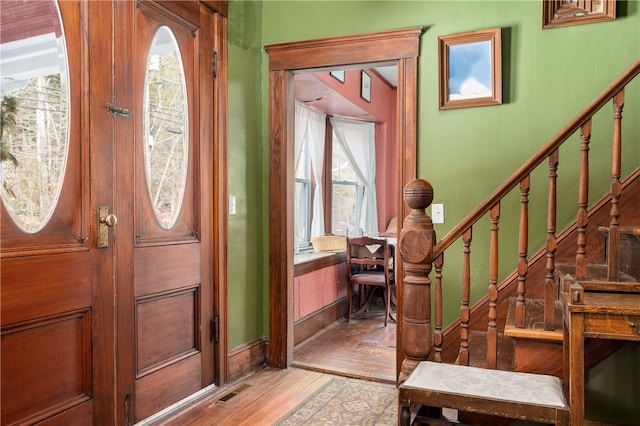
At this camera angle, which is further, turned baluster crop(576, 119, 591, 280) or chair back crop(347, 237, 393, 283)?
chair back crop(347, 237, 393, 283)

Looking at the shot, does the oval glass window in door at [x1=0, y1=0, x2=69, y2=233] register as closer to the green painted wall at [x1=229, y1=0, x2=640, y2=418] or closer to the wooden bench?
the green painted wall at [x1=229, y1=0, x2=640, y2=418]

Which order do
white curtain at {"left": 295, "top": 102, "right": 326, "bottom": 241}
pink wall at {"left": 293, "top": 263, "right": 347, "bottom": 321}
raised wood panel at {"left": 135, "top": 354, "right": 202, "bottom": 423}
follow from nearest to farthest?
1. raised wood panel at {"left": 135, "top": 354, "right": 202, "bottom": 423}
2. pink wall at {"left": 293, "top": 263, "right": 347, "bottom": 321}
3. white curtain at {"left": 295, "top": 102, "right": 326, "bottom": 241}

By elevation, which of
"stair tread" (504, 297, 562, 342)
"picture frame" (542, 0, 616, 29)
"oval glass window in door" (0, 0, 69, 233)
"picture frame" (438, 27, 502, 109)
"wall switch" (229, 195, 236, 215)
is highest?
"picture frame" (542, 0, 616, 29)

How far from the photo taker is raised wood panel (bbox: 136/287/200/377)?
242 cm

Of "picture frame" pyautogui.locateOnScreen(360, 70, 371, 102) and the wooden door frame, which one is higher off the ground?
"picture frame" pyautogui.locateOnScreen(360, 70, 371, 102)

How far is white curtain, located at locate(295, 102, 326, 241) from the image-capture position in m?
5.13

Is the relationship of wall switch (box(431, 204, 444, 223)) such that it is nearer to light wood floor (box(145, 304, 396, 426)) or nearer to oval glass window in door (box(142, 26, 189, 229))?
light wood floor (box(145, 304, 396, 426))

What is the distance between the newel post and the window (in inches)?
147

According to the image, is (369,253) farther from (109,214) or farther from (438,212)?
(109,214)

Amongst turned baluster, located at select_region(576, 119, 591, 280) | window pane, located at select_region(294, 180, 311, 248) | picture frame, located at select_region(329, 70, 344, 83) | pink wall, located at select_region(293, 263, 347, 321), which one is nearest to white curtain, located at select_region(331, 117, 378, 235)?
window pane, located at select_region(294, 180, 311, 248)

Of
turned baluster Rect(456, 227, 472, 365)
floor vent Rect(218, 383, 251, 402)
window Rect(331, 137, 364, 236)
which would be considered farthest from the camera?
window Rect(331, 137, 364, 236)

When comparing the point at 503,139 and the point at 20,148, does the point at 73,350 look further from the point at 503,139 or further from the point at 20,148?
the point at 503,139

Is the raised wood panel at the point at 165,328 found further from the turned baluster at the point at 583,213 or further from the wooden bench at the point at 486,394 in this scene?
the turned baluster at the point at 583,213

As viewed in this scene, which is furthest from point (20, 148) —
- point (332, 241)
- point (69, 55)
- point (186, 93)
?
point (332, 241)
